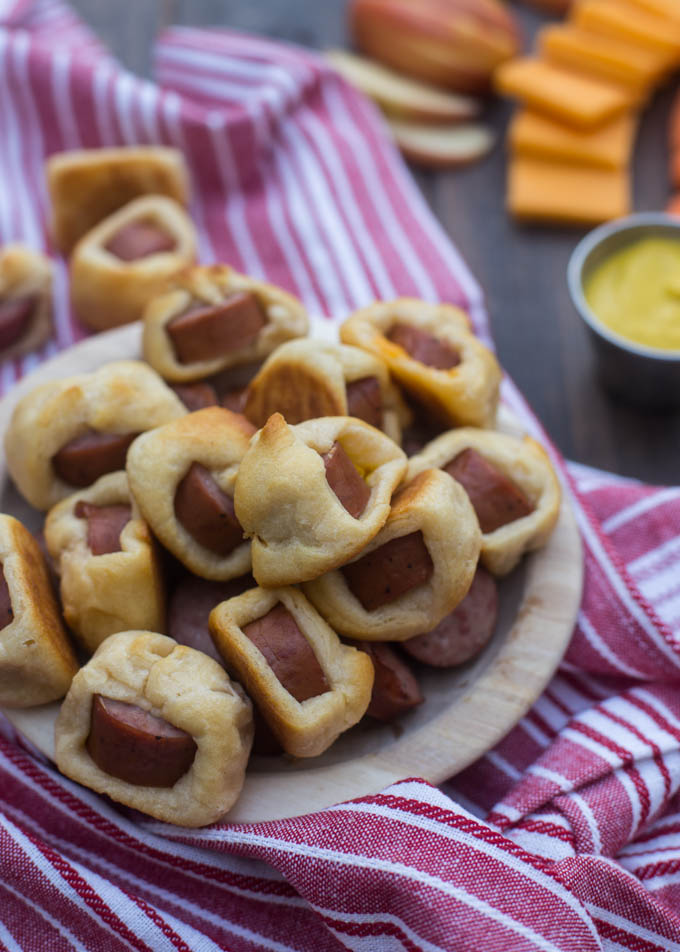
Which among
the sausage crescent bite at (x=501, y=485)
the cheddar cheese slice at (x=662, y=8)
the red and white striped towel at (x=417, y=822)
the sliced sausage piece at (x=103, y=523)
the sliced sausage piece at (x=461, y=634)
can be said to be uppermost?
the cheddar cheese slice at (x=662, y=8)

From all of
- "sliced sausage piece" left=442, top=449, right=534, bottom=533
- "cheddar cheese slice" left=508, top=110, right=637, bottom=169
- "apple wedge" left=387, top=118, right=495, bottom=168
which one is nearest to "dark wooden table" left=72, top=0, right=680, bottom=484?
"apple wedge" left=387, top=118, right=495, bottom=168

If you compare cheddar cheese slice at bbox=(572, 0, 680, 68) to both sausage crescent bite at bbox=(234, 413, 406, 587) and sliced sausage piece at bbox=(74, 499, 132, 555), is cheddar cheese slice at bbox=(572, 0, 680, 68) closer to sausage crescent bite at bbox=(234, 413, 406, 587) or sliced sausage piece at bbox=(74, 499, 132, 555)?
sausage crescent bite at bbox=(234, 413, 406, 587)

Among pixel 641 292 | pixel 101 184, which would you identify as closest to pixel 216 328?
pixel 101 184

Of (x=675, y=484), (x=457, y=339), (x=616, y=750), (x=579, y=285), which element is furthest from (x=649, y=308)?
(x=616, y=750)

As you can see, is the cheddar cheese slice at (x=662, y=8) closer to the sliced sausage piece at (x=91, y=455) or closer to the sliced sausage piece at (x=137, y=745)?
the sliced sausage piece at (x=91, y=455)

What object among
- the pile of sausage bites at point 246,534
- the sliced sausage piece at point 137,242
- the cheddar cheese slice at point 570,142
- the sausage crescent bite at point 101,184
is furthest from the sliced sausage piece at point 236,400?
the cheddar cheese slice at point 570,142

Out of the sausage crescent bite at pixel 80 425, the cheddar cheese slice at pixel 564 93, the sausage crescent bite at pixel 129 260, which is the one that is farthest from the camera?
the cheddar cheese slice at pixel 564 93

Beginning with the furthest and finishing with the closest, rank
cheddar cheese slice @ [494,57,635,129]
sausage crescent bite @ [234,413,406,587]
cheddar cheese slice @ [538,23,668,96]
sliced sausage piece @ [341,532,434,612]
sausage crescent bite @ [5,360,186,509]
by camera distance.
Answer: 1. cheddar cheese slice @ [538,23,668,96]
2. cheddar cheese slice @ [494,57,635,129]
3. sausage crescent bite @ [5,360,186,509]
4. sliced sausage piece @ [341,532,434,612]
5. sausage crescent bite @ [234,413,406,587]
